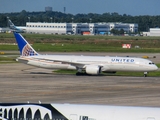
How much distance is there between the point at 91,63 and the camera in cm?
7594

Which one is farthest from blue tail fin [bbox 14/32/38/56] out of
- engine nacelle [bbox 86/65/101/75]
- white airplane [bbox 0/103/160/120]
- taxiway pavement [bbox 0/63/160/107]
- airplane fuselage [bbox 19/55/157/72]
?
white airplane [bbox 0/103/160/120]

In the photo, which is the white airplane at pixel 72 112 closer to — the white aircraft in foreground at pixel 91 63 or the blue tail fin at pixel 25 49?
the white aircraft in foreground at pixel 91 63

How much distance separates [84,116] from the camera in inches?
842

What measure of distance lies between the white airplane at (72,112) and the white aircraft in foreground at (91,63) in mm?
52124

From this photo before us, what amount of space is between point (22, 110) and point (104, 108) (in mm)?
3194

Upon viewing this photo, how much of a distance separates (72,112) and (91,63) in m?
54.4

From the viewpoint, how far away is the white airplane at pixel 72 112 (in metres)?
21.2

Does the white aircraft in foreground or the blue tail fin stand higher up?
the blue tail fin

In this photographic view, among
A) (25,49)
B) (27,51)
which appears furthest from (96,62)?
(25,49)

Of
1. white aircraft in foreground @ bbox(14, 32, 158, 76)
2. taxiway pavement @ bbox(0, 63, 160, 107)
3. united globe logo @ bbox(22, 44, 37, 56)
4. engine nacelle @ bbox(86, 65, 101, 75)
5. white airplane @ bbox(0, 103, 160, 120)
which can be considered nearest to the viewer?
white airplane @ bbox(0, 103, 160, 120)

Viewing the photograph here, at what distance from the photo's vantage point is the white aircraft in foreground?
74.5 metres

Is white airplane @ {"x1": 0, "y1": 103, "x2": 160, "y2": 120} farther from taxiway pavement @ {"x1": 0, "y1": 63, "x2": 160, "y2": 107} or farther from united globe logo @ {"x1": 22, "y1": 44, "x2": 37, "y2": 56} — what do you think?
united globe logo @ {"x1": 22, "y1": 44, "x2": 37, "y2": 56}

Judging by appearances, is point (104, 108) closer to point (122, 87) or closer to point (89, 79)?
point (122, 87)

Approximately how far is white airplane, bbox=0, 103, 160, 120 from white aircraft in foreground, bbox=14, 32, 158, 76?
5212 cm
